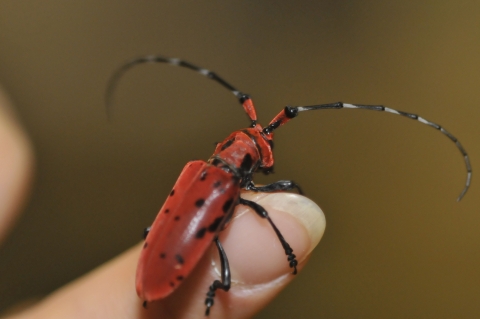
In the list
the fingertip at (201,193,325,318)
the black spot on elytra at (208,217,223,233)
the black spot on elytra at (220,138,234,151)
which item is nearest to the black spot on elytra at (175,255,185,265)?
the black spot on elytra at (208,217,223,233)

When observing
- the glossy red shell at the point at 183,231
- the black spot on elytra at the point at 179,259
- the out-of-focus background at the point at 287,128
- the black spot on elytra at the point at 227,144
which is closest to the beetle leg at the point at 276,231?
the glossy red shell at the point at 183,231

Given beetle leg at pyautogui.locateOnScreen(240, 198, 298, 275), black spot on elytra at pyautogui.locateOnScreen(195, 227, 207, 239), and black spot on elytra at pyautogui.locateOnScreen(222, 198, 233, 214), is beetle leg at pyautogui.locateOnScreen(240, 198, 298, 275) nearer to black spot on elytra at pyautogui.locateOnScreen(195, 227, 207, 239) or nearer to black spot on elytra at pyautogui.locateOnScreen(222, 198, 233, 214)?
black spot on elytra at pyautogui.locateOnScreen(222, 198, 233, 214)

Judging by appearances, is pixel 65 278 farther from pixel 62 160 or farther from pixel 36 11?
pixel 36 11

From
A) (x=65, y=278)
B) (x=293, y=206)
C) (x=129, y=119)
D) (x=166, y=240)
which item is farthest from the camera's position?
(x=129, y=119)

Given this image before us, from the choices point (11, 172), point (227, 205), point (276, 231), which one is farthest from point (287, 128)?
point (11, 172)

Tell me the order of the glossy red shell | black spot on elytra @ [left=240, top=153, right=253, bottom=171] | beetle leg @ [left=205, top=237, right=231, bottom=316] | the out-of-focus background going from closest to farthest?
1. the glossy red shell
2. beetle leg @ [left=205, top=237, right=231, bottom=316]
3. black spot on elytra @ [left=240, top=153, right=253, bottom=171]
4. the out-of-focus background

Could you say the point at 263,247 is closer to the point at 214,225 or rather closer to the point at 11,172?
the point at 214,225

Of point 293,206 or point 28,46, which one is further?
point 28,46

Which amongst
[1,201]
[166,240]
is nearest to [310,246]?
[166,240]
